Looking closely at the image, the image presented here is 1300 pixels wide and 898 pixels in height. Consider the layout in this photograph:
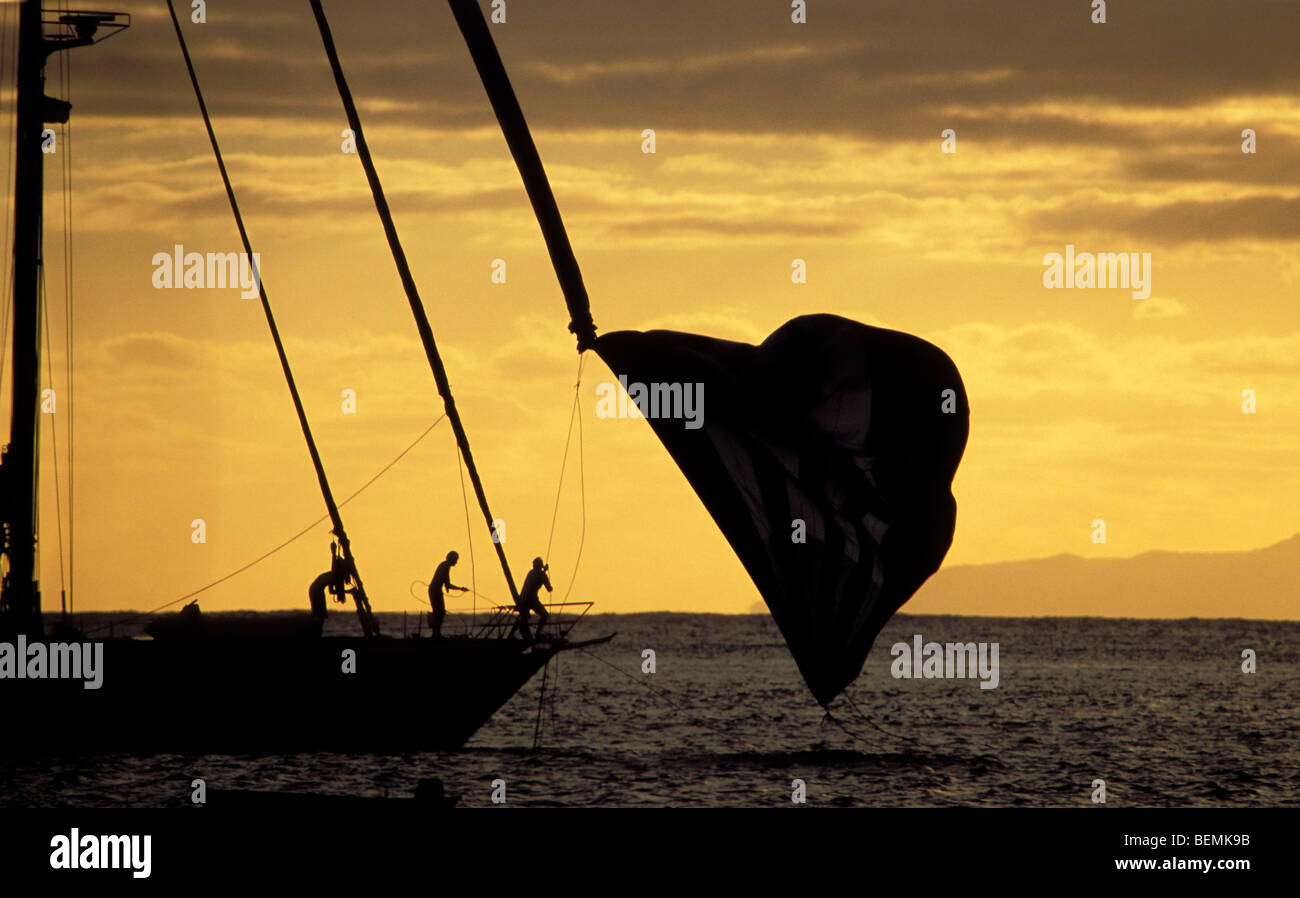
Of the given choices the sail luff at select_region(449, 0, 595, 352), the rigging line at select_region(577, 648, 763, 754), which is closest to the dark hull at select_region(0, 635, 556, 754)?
the rigging line at select_region(577, 648, 763, 754)

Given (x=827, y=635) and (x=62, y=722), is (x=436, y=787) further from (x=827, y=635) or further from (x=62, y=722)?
(x=62, y=722)

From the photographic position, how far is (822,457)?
12.5 m

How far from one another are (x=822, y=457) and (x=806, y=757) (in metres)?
31.0

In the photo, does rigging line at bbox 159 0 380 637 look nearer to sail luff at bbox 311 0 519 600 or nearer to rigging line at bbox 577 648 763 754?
sail luff at bbox 311 0 519 600

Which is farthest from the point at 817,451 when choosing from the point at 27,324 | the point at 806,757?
the point at 806,757

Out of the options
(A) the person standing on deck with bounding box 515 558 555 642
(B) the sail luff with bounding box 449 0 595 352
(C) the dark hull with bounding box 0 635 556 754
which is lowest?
(C) the dark hull with bounding box 0 635 556 754

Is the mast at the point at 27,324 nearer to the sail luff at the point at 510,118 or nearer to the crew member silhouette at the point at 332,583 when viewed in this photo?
the crew member silhouette at the point at 332,583

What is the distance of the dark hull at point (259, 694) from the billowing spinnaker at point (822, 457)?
21387 millimetres

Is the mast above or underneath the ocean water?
above

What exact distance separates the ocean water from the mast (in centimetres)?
416

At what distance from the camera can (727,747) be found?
145ft

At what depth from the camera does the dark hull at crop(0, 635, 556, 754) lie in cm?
3231
